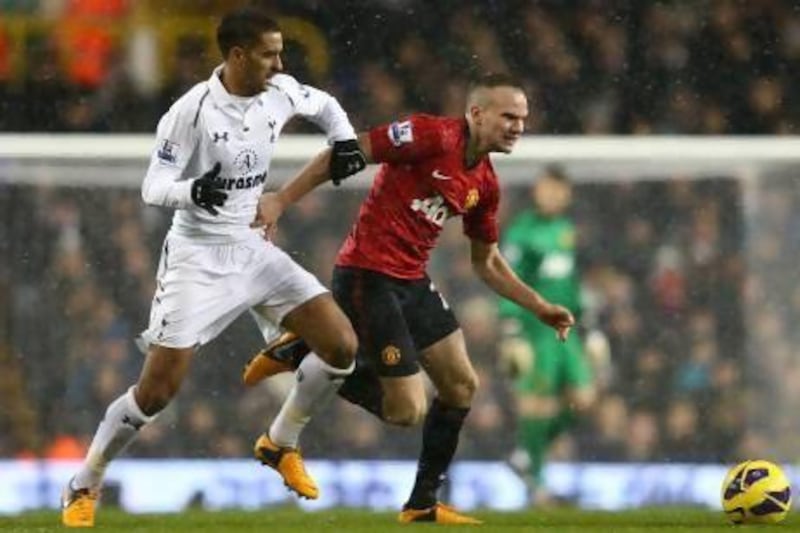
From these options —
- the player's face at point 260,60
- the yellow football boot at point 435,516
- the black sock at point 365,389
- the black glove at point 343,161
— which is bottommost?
the yellow football boot at point 435,516

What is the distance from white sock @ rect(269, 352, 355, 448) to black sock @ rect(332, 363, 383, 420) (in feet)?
1.05

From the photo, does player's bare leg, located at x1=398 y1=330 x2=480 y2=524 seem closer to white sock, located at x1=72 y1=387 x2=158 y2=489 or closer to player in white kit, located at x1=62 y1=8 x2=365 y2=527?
player in white kit, located at x1=62 y1=8 x2=365 y2=527

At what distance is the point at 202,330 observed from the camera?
30.6 feet

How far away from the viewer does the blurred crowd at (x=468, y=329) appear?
1290 cm

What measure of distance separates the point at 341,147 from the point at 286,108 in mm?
239

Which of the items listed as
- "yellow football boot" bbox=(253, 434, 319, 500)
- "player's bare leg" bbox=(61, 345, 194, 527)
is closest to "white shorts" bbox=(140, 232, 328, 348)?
"player's bare leg" bbox=(61, 345, 194, 527)

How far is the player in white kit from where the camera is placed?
361 inches

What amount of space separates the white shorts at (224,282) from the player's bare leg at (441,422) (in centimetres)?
55

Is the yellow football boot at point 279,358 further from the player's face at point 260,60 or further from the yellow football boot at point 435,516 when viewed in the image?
the player's face at point 260,60

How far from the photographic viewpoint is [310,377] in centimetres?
962

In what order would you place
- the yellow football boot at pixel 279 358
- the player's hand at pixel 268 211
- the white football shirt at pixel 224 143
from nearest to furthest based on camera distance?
the white football shirt at pixel 224 143 → the player's hand at pixel 268 211 → the yellow football boot at pixel 279 358

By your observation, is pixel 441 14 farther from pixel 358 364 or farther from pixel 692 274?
pixel 358 364

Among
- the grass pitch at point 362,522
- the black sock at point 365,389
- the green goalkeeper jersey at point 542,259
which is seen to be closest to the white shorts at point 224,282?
the black sock at point 365,389

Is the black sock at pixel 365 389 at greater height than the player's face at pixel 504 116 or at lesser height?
lesser
